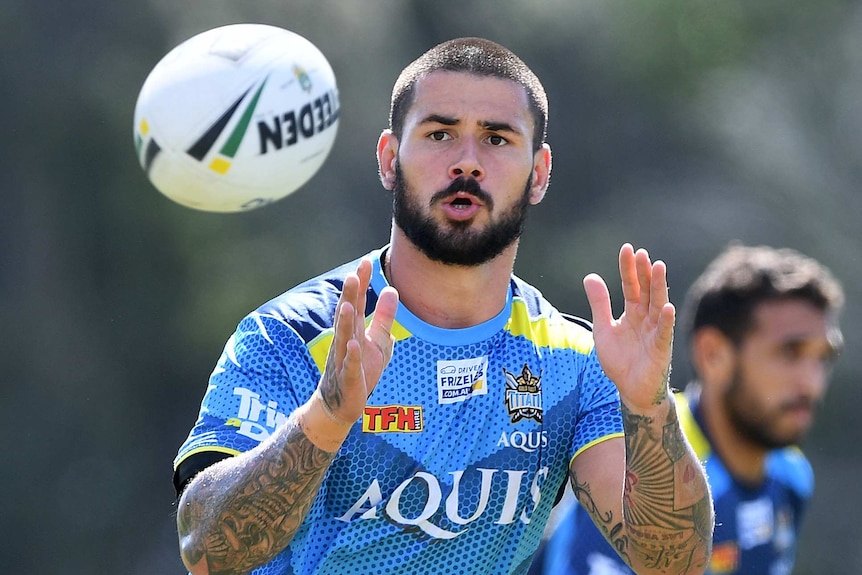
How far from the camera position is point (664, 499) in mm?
4367

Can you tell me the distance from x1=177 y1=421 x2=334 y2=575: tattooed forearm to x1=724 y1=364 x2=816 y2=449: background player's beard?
2510mm

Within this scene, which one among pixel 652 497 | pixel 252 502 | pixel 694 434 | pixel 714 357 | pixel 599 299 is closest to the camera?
pixel 252 502

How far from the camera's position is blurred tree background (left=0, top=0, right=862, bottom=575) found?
49.1 feet

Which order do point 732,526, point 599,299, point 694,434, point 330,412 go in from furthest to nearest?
point 694,434 < point 732,526 < point 599,299 < point 330,412

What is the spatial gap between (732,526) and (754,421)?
1.44 feet

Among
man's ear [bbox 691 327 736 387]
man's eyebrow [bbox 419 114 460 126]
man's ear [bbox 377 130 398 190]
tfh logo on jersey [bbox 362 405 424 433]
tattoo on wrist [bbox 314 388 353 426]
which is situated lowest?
tfh logo on jersey [bbox 362 405 424 433]

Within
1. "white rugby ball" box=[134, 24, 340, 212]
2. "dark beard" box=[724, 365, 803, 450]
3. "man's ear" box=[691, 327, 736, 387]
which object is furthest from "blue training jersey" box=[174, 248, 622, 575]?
"white rugby ball" box=[134, 24, 340, 212]

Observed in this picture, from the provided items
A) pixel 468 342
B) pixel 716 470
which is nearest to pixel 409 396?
pixel 468 342

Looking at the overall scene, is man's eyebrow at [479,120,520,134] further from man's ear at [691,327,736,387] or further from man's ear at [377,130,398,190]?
man's ear at [691,327,736,387]

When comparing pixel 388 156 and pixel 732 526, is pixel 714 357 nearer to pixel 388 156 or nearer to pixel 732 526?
pixel 732 526

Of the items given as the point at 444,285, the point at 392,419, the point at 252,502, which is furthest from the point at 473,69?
the point at 252,502

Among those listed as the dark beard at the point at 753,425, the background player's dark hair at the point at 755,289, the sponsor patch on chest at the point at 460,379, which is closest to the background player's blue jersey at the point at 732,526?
the dark beard at the point at 753,425

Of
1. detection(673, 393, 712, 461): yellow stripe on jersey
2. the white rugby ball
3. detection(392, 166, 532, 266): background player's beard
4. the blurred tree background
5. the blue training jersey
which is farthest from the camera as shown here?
the blurred tree background

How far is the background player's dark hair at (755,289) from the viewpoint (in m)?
6.40
